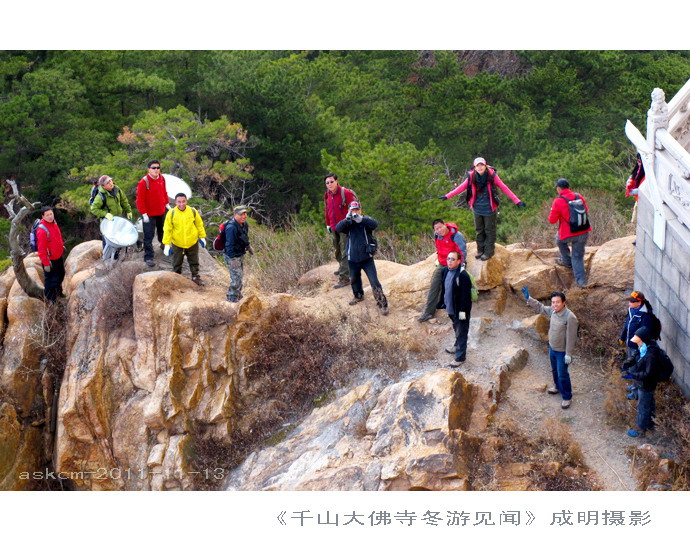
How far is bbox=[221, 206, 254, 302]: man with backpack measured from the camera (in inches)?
513

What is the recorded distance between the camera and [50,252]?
13.7 metres

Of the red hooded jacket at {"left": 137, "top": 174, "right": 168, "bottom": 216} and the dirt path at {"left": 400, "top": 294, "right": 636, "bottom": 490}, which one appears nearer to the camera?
the dirt path at {"left": 400, "top": 294, "right": 636, "bottom": 490}

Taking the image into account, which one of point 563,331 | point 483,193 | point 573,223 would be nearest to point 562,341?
point 563,331

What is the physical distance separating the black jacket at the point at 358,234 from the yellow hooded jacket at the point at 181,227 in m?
2.38

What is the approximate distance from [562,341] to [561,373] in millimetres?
563

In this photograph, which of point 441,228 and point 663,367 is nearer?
point 663,367

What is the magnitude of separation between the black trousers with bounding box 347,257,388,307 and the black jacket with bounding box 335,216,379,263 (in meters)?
0.16

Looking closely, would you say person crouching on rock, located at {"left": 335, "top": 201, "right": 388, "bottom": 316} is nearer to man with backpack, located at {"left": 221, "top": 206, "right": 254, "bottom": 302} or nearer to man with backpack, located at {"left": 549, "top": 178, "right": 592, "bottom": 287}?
man with backpack, located at {"left": 221, "top": 206, "right": 254, "bottom": 302}

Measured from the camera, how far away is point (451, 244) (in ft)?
40.3

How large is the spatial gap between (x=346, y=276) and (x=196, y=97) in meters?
17.7

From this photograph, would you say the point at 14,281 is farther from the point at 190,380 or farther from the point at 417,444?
the point at 417,444

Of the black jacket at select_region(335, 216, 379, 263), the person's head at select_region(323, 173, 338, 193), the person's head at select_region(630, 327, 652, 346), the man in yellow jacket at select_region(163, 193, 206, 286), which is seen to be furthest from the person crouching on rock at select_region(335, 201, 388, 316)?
the person's head at select_region(630, 327, 652, 346)

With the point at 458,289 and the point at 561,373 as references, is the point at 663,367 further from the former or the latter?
the point at 458,289

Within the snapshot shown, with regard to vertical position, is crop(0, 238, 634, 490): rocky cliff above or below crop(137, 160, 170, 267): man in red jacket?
below
